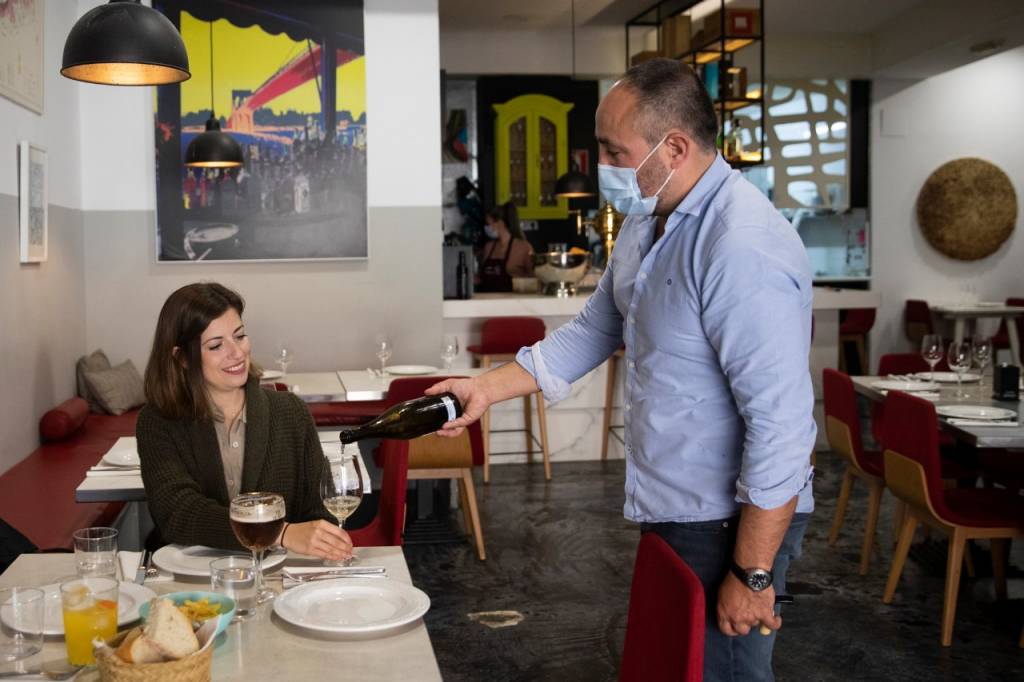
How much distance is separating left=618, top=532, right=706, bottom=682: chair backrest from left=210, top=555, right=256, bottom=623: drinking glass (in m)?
0.69

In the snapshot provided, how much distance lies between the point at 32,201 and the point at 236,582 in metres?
3.84

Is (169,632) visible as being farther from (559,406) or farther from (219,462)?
(559,406)

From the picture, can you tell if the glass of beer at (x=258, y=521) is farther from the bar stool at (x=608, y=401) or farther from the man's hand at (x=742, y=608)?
the bar stool at (x=608, y=401)

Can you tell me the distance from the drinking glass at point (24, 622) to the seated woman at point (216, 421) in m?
0.92

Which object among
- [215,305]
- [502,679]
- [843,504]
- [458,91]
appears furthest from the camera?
[458,91]

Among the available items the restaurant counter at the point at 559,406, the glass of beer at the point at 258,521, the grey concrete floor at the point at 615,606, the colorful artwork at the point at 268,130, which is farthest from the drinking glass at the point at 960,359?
the glass of beer at the point at 258,521

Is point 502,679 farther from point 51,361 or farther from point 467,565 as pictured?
point 51,361

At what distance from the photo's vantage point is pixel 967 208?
11.4m

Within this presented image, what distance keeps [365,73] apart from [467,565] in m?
3.24

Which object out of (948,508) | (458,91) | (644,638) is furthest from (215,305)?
(458,91)

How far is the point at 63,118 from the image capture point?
581 cm

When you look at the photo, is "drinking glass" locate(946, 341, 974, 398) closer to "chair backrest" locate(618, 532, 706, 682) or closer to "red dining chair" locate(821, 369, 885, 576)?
"red dining chair" locate(821, 369, 885, 576)

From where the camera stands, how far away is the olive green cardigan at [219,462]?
101 inches

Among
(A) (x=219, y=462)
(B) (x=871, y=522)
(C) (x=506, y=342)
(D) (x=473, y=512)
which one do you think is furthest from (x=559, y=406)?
(A) (x=219, y=462)
